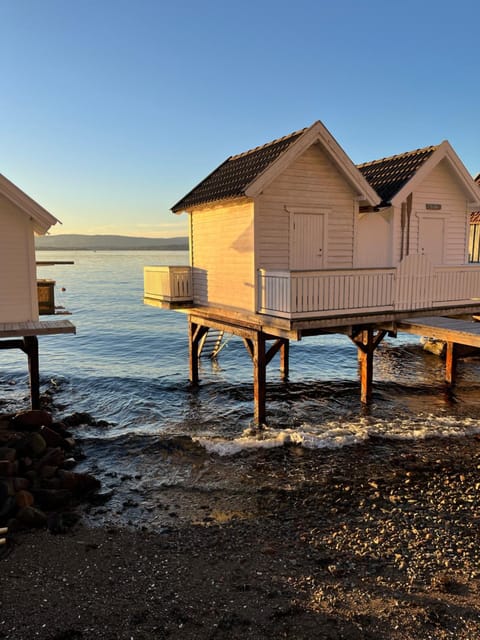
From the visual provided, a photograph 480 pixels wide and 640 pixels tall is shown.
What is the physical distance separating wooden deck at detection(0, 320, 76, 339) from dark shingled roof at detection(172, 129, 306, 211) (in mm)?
5980

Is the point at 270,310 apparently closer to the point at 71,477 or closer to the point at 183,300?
the point at 183,300

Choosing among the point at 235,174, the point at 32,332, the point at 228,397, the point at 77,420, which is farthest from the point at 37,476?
the point at 235,174

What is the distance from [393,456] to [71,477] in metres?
8.04

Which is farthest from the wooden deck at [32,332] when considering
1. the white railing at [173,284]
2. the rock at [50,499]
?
the white railing at [173,284]

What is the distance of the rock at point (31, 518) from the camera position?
9414mm

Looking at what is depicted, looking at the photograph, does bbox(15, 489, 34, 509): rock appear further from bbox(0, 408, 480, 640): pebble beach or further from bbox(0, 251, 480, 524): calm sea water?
bbox(0, 251, 480, 524): calm sea water

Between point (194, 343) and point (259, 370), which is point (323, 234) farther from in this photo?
point (194, 343)

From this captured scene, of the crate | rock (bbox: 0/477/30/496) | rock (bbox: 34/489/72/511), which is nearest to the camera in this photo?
rock (bbox: 0/477/30/496)

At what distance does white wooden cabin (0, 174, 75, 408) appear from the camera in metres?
13.3

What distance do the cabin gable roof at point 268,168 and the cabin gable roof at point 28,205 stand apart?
498 centimetres

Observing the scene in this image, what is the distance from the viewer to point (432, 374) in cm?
2323

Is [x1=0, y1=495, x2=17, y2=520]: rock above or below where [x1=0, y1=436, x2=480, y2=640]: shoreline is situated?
above

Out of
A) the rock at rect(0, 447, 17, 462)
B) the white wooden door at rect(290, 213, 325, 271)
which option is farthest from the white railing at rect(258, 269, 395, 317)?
the rock at rect(0, 447, 17, 462)

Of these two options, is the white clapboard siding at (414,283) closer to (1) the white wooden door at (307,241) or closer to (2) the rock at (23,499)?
(1) the white wooden door at (307,241)
